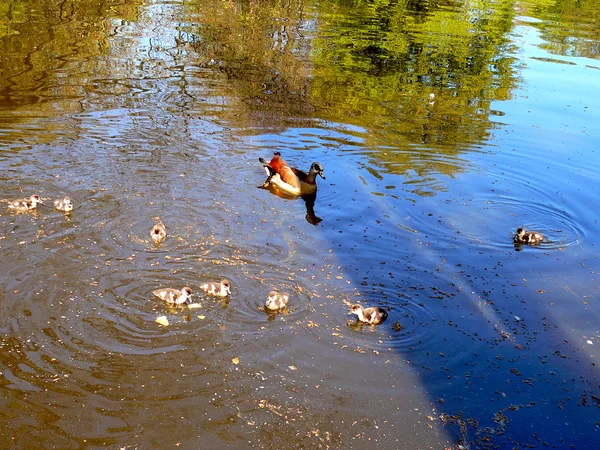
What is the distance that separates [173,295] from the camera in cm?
654

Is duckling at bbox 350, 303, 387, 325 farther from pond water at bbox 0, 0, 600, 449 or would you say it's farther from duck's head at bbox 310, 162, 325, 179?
duck's head at bbox 310, 162, 325, 179

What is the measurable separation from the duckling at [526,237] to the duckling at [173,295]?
4.56m

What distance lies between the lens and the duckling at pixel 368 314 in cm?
657

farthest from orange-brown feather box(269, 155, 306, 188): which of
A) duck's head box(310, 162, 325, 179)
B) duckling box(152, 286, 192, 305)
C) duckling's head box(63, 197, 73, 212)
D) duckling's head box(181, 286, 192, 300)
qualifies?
duckling box(152, 286, 192, 305)

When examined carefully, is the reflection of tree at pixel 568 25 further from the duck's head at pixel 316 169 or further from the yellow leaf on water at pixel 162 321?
the yellow leaf on water at pixel 162 321

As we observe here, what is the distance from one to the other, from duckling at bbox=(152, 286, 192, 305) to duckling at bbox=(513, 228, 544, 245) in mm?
4556

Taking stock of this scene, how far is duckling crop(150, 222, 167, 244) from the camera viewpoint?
764cm

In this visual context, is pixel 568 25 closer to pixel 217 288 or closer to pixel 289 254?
pixel 289 254

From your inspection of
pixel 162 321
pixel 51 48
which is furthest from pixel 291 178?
pixel 51 48

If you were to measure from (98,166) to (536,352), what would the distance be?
6.32 metres

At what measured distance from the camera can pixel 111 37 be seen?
663 inches

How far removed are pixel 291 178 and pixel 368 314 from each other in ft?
11.7

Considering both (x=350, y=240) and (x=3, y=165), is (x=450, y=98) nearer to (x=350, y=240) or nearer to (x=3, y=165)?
(x=350, y=240)

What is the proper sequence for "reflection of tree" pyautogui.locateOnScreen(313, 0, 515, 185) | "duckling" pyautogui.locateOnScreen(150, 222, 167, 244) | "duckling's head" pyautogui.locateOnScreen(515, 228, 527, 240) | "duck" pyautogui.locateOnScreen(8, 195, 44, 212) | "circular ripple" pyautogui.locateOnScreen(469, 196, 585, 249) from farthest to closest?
"reflection of tree" pyautogui.locateOnScreen(313, 0, 515, 185) → "circular ripple" pyautogui.locateOnScreen(469, 196, 585, 249) → "duckling's head" pyautogui.locateOnScreen(515, 228, 527, 240) → "duck" pyautogui.locateOnScreen(8, 195, 44, 212) → "duckling" pyautogui.locateOnScreen(150, 222, 167, 244)
